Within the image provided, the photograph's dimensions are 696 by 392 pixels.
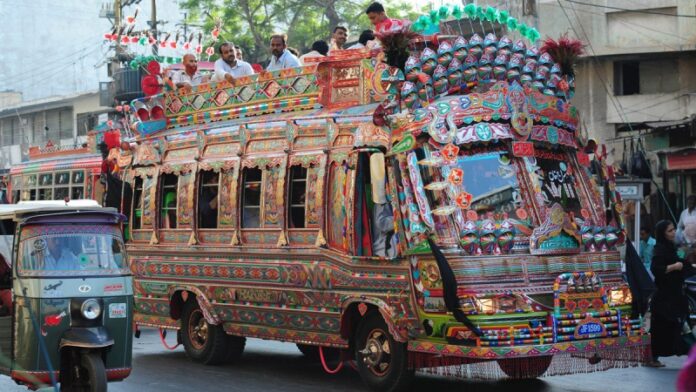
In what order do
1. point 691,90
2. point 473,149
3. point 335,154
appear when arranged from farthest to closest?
point 691,90 < point 335,154 < point 473,149

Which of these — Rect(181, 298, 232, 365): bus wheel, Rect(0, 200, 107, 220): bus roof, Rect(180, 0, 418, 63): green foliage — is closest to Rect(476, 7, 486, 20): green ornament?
Rect(0, 200, 107, 220): bus roof

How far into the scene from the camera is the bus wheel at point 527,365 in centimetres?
1038

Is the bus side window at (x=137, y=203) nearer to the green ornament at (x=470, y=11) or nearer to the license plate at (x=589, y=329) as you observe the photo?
the green ornament at (x=470, y=11)

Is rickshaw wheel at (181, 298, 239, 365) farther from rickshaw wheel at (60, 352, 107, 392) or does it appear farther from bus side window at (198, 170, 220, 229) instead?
rickshaw wheel at (60, 352, 107, 392)

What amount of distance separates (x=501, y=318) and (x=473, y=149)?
1.61 m

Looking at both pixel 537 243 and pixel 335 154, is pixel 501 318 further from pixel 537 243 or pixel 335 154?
pixel 335 154

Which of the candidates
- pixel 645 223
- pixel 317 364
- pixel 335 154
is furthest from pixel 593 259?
pixel 645 223

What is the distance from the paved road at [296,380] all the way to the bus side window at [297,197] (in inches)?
65.5

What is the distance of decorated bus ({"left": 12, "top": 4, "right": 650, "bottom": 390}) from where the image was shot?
32.5ft

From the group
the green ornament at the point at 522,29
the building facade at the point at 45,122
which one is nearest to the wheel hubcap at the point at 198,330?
the green ornament at the point at 522,29

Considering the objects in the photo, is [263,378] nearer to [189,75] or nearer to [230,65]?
[230,65]

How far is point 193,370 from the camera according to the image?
1309 centimetres

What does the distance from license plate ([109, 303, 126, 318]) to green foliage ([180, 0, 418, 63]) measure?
30441 millimetres

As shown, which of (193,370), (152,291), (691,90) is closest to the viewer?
(193,370)
